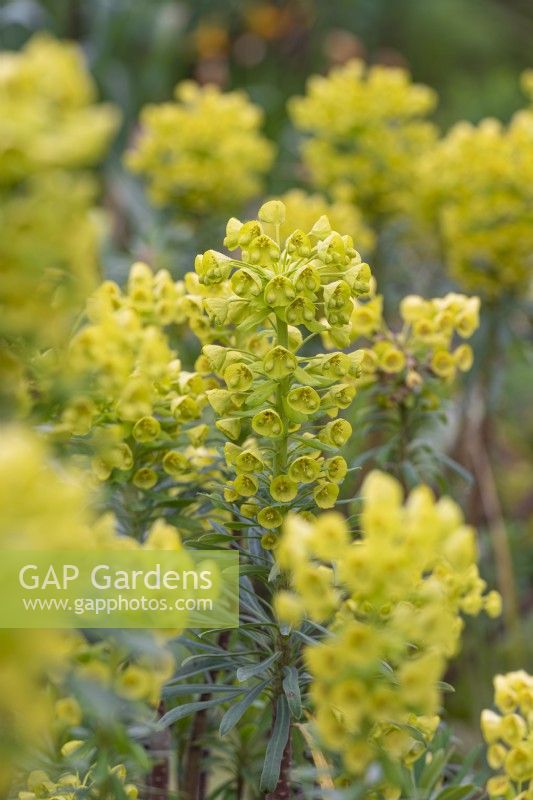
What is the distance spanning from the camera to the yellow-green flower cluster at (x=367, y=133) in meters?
1.86

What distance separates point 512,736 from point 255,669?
0.25 meters

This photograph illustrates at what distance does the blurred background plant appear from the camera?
0.50 m

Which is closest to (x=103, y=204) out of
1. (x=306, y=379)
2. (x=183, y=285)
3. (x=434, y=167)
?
(x=434, y=167)

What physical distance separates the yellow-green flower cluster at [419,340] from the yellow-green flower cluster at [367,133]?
2.95 feet

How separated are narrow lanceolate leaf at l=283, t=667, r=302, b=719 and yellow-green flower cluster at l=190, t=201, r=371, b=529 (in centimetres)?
12

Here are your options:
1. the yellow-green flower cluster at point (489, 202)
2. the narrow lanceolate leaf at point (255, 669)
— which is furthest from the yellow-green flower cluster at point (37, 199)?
the yellow-green flower cluster at point (489, 202)

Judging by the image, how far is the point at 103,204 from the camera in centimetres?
344

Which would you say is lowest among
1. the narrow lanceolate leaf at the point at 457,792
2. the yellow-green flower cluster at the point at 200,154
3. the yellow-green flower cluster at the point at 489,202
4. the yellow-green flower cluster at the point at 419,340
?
the narrow lanceolate leaf at the point at 457,792

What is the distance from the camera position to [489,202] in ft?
5.54

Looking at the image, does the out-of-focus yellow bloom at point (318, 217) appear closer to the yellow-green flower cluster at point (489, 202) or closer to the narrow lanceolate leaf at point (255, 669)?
the yellow-green flower cluster at point (489, 202)

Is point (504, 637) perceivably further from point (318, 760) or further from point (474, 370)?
point (318, 760)

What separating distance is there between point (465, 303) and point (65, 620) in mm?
620

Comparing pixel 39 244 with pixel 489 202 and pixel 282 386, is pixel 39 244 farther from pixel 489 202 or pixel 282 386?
pixel 489 202

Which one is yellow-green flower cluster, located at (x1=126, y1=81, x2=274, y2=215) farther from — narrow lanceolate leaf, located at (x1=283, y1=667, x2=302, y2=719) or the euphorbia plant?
narrow lanceolate leaf, located at (x1=283, y1=667, x2=302, y2=719)
